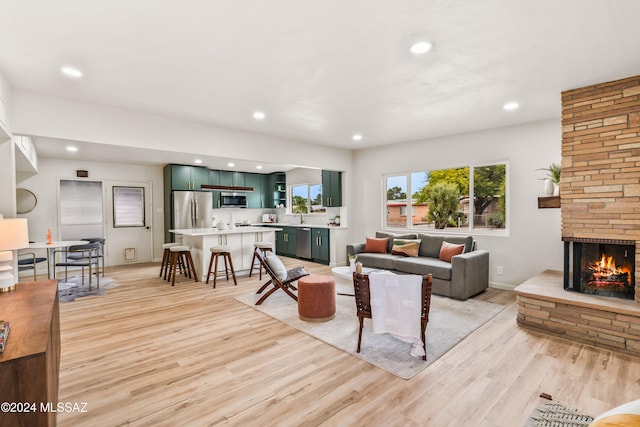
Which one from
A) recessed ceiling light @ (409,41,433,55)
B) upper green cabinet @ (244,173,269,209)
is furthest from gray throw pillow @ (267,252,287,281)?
upper green cabinet @ (244,173,269,209)

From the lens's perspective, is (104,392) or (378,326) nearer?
(104,392)

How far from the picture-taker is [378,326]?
9.30 ft

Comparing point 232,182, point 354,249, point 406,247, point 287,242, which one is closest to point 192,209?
point 232,182

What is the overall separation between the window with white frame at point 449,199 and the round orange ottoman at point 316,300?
309 cm

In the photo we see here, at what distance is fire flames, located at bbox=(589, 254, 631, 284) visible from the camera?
323 centimetres

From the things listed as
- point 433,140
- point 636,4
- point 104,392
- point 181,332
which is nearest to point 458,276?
point 433,140

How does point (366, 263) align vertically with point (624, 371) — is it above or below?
above

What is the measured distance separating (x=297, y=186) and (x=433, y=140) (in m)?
4.19

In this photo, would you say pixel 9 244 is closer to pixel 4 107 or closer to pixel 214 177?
pixel 4 107

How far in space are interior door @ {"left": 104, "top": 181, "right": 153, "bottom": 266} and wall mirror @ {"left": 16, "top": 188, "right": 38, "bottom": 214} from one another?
127 cm

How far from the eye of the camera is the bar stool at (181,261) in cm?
534

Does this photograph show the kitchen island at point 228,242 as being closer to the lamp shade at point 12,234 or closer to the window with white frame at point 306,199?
the window with white frame at point 306,199

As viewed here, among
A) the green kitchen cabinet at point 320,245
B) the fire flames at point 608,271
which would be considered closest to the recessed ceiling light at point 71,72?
the green kitchen cabinet at point 320,245

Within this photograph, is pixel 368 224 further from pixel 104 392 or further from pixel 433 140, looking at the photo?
pixel 104 392
